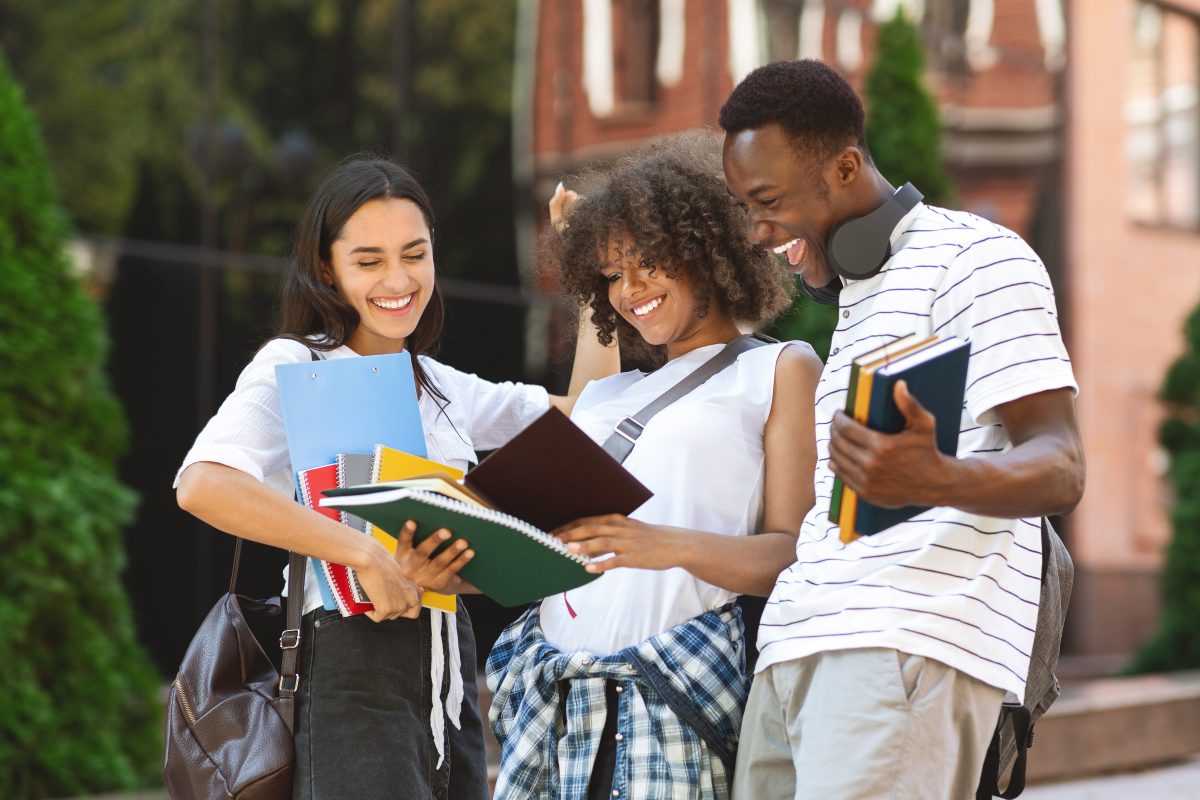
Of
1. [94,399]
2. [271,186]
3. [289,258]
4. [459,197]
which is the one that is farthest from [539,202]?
[289,258]

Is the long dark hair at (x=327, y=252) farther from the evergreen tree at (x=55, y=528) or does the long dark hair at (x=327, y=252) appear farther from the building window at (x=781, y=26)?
the building window at (x=781, y=26)

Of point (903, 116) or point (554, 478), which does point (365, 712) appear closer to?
point (554, 478)

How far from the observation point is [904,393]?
186 cm

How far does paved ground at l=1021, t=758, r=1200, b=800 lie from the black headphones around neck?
5.18 m

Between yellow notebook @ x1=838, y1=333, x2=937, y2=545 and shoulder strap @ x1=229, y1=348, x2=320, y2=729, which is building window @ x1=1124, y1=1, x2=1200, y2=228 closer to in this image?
shoulder strap @ x1=229, y1=348, x2=320, y2=729

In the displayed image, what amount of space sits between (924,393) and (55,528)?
4.32m

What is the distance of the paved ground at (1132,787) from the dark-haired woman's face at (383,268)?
16.6 feet

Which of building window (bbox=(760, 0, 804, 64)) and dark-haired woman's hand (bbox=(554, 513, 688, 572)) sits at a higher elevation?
building window (bbox=(760, 0, 804, 64))

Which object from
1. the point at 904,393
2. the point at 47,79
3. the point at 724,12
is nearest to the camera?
the point at 904,393

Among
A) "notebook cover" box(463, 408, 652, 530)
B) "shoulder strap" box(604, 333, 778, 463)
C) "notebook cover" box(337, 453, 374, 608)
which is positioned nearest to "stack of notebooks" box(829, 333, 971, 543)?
"notebook cover" box(463, 408, 652, 530)

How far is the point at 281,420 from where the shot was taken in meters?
2.68

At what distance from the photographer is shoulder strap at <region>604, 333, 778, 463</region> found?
2650 millimetres

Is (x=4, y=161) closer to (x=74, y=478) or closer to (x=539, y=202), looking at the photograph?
(x=74, y=478)

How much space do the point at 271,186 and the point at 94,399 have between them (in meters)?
2.43
